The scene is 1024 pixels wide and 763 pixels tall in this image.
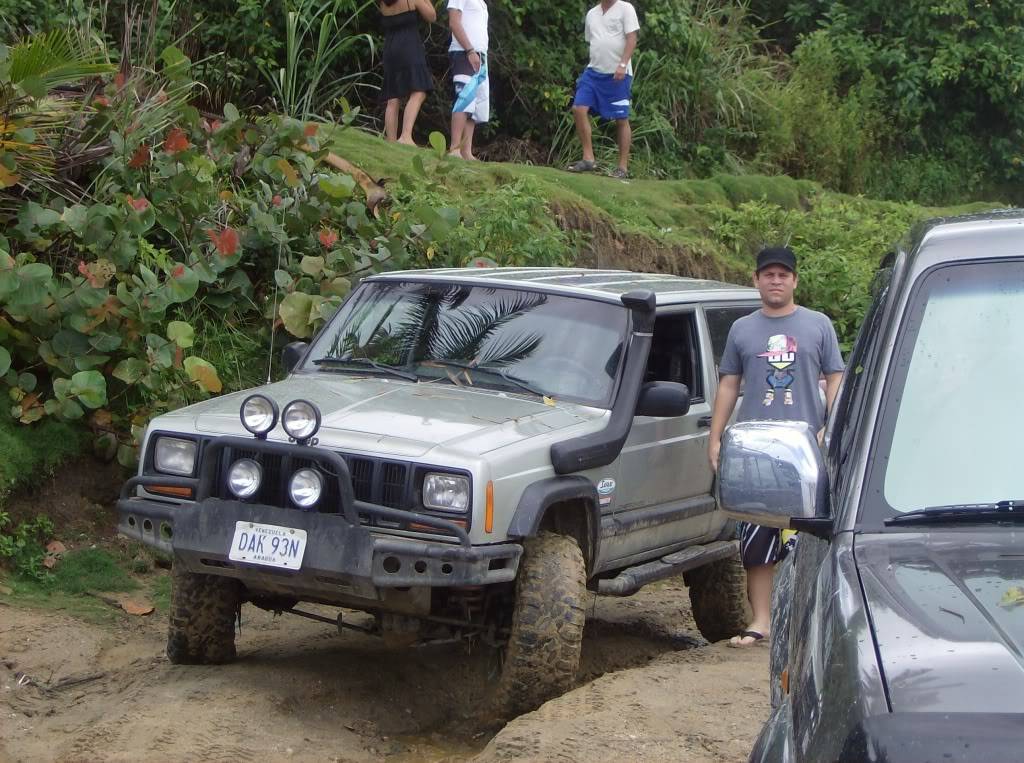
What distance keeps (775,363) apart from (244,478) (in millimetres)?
2480

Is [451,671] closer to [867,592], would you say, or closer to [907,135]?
[867,592]

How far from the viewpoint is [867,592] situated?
2.45m

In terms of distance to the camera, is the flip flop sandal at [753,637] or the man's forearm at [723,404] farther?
the flip flop sandal at [753,637]

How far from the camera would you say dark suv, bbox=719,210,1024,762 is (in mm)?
2080

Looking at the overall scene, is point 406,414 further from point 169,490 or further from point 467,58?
point 467,58

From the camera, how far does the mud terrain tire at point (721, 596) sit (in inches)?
286

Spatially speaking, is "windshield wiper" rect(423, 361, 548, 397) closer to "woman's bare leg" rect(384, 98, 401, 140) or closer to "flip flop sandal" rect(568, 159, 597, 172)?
"woman's bare leg" rect(384, 98, 401, 140)

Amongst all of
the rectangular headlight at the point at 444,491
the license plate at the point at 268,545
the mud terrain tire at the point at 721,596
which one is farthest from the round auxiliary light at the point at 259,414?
the mud terrain tire at the point at 721,596

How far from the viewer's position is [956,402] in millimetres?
2916

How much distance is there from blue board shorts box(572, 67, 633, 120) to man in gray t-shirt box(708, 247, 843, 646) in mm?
7003

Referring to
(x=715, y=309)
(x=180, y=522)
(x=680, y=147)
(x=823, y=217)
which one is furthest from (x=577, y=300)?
(x=680, y=147)

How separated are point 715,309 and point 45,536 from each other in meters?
3.70

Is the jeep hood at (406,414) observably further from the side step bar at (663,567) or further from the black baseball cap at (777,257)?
the black baseball cap at (777,257)

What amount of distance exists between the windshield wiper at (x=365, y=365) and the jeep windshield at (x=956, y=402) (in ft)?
11.7
